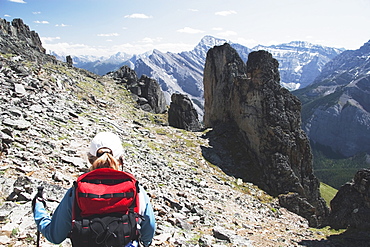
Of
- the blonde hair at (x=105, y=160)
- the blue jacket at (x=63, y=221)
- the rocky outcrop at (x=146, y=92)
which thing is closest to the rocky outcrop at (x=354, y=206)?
the blue jacket at (x=63, y=221)

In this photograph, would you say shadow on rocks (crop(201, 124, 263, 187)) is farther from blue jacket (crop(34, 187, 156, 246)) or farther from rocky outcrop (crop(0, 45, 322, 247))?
blue jacket (crop(34, 187, 156, 246))

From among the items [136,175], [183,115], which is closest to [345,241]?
[136,175]

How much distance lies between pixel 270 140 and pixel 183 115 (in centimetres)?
3340

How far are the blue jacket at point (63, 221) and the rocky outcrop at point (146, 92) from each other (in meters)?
77.8

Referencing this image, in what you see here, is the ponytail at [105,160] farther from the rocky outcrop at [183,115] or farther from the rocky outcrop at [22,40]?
the rocky outcrop at [183,115]

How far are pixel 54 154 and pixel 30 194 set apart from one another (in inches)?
295

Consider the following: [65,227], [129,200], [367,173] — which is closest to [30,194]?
[65,227]

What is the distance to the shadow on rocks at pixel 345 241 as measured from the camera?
58.2 ft

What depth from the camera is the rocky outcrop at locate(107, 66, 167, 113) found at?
8688cm

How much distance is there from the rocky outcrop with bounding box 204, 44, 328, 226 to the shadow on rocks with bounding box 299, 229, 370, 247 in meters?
15.3

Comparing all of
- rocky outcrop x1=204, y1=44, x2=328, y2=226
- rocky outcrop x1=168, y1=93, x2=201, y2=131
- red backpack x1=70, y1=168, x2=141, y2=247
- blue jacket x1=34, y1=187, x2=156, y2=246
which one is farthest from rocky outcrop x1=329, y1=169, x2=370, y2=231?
rocky outcrop x1=168, y1=93, x2=201, y2=131

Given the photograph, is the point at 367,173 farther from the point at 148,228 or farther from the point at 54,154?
the point at 54,154

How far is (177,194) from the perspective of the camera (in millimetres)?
22266

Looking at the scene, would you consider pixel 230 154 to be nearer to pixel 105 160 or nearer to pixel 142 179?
pixel 142 179
